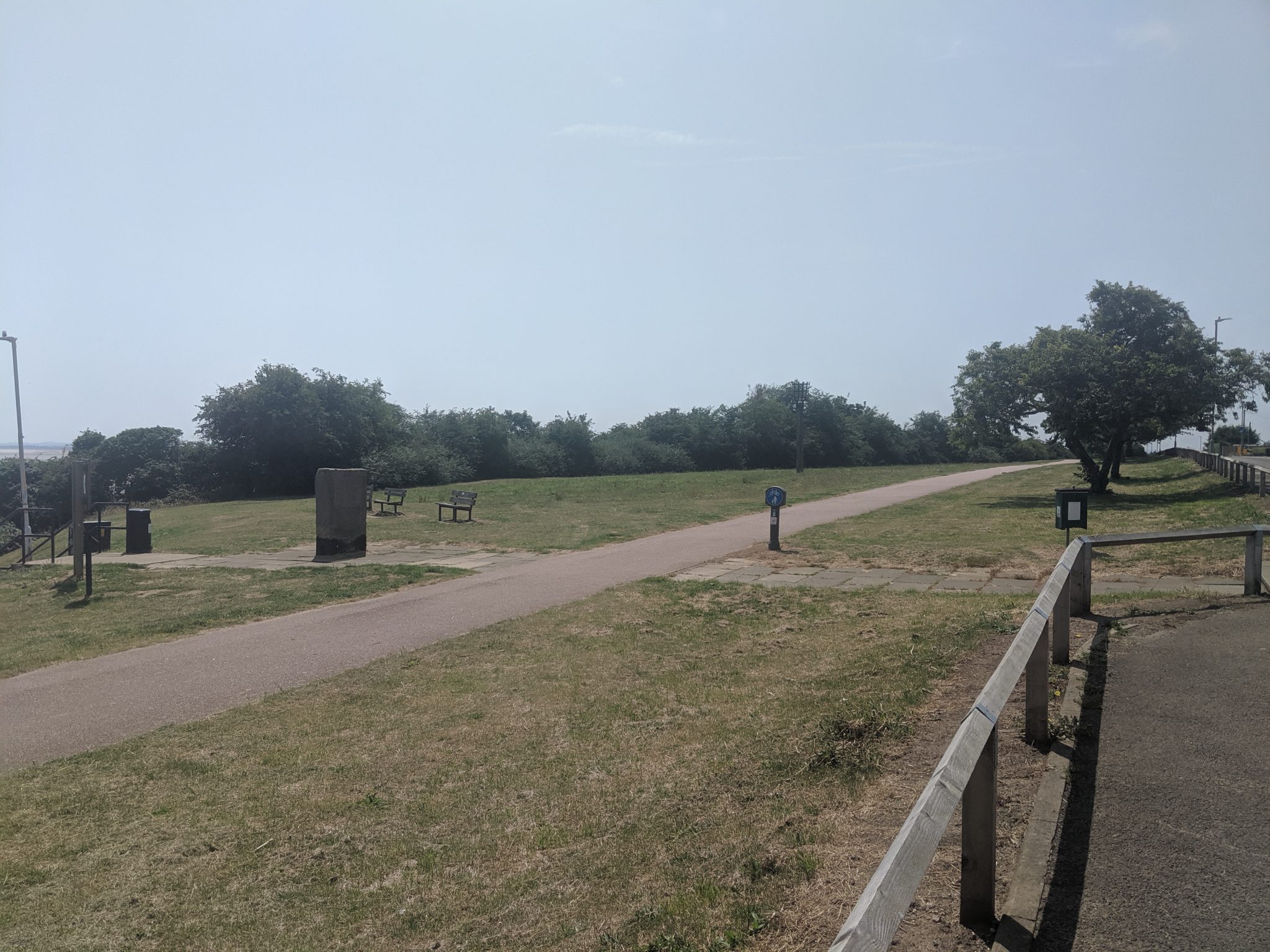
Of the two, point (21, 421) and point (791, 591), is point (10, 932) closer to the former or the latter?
point (791, 591)

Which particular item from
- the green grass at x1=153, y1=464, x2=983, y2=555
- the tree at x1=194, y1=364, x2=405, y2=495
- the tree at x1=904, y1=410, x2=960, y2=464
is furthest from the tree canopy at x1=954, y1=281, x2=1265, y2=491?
the tree at x1=904, y1=410, x2=960, y2=464

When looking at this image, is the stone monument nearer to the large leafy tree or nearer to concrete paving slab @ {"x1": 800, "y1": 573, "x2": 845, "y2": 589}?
concrete paving slab @ {"x1": 800, "y1": 573, "x2": 845, "y2": 589}

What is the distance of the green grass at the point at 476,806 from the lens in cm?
327

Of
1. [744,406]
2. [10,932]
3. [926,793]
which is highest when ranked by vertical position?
[744,406]

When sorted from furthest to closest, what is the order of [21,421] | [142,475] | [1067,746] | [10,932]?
[142,475], [21,421], [1067,746], [10,932]

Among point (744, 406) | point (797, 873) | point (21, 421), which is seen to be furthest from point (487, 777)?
point (744, 406)

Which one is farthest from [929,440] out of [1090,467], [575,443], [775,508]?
[775,508]

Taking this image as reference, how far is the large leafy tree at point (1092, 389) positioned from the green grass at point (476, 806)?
20.3m

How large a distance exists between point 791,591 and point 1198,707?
548cm

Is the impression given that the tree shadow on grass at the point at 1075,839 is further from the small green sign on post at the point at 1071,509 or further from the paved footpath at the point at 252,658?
the paved footpath at the point at 252,658

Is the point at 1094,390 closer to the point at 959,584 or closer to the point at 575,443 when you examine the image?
the point at 959,584

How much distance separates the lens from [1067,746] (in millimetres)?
4355

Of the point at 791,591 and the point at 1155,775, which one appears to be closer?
the point at 1155,775

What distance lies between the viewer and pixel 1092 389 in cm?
2447
